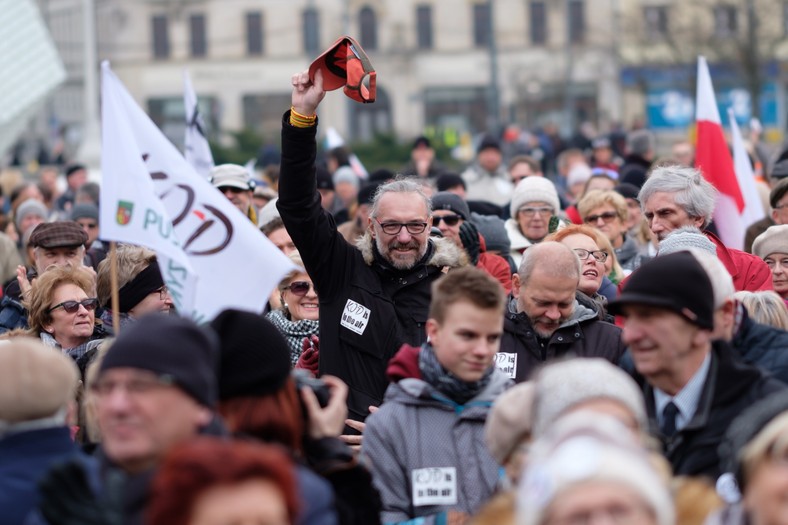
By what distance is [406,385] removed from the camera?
5891mm

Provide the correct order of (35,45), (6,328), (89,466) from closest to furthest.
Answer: (89,466) → (6,328) → (35,45)

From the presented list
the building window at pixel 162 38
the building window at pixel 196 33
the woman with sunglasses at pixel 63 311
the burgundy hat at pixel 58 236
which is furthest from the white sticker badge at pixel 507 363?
the building window at pixel 162 38

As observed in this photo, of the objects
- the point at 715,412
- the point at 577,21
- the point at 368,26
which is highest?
the point at 368,26

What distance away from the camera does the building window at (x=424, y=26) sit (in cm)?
7575

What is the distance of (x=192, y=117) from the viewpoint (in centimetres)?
1304

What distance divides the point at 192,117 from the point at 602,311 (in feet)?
19.1

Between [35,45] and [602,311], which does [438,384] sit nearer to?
[602,311]

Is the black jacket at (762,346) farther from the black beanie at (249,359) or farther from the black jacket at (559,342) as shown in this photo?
the black beanie at (249,359)

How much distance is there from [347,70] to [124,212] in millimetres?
1627

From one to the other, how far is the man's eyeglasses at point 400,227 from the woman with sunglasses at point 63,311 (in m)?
1.64

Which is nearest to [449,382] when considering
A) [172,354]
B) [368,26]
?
[172,354]

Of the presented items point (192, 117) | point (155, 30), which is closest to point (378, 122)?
point (155, 30)

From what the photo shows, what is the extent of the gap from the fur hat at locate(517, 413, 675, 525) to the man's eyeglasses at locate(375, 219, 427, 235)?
11.7ft

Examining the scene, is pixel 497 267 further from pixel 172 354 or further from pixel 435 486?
pixel 172 354
